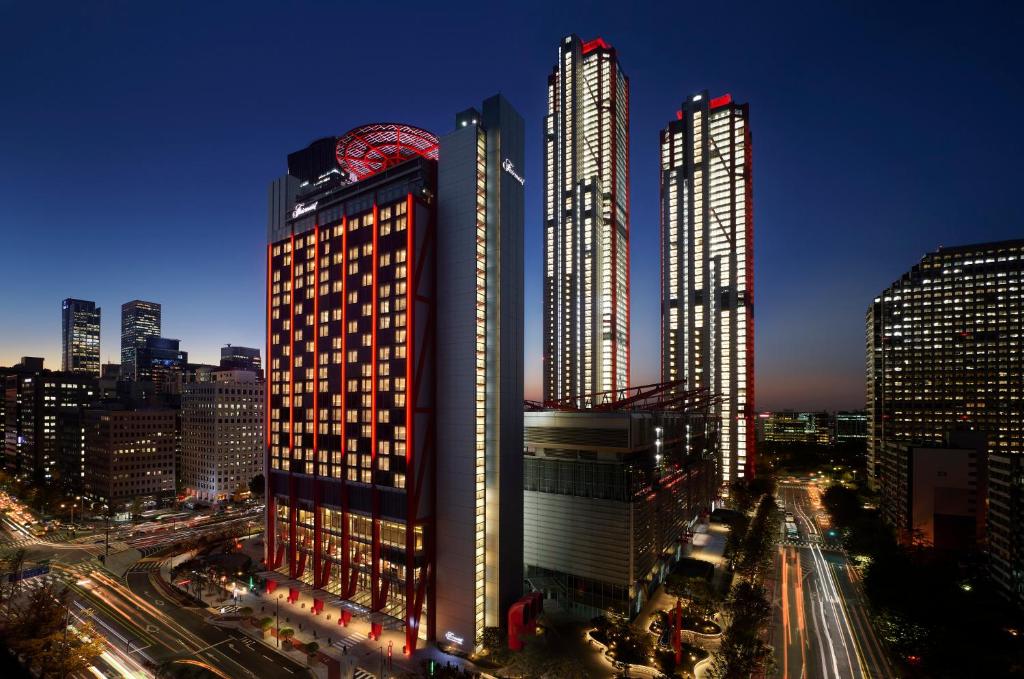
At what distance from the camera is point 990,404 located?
15625 cm

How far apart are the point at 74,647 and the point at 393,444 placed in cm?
3616

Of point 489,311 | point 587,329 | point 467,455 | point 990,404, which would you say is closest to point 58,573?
point 467,455

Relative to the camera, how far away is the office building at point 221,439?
142 metres

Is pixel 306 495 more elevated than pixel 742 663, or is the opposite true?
pixel 306 495

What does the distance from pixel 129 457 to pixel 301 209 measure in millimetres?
108537

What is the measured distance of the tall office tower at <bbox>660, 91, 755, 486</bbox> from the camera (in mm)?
165375

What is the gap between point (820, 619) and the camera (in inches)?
2594

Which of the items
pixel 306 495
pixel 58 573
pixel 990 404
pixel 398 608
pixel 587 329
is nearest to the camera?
pixel 398 608

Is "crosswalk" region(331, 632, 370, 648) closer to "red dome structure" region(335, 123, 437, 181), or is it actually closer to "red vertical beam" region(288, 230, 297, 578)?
"red vertical beam" region(288, 230, 297, 578)

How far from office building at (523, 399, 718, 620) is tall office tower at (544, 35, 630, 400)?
113 meters

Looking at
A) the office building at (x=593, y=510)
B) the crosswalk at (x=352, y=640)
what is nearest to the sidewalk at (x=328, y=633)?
the crosswalk at (x=352, y=640)

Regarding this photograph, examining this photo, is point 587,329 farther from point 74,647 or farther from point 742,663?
point 74,647

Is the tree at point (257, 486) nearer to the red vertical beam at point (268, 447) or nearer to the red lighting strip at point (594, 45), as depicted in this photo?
the red vertical beam at point (268, 447)

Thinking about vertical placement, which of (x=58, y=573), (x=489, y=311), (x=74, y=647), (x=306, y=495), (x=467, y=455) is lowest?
(x=58, y=573)
